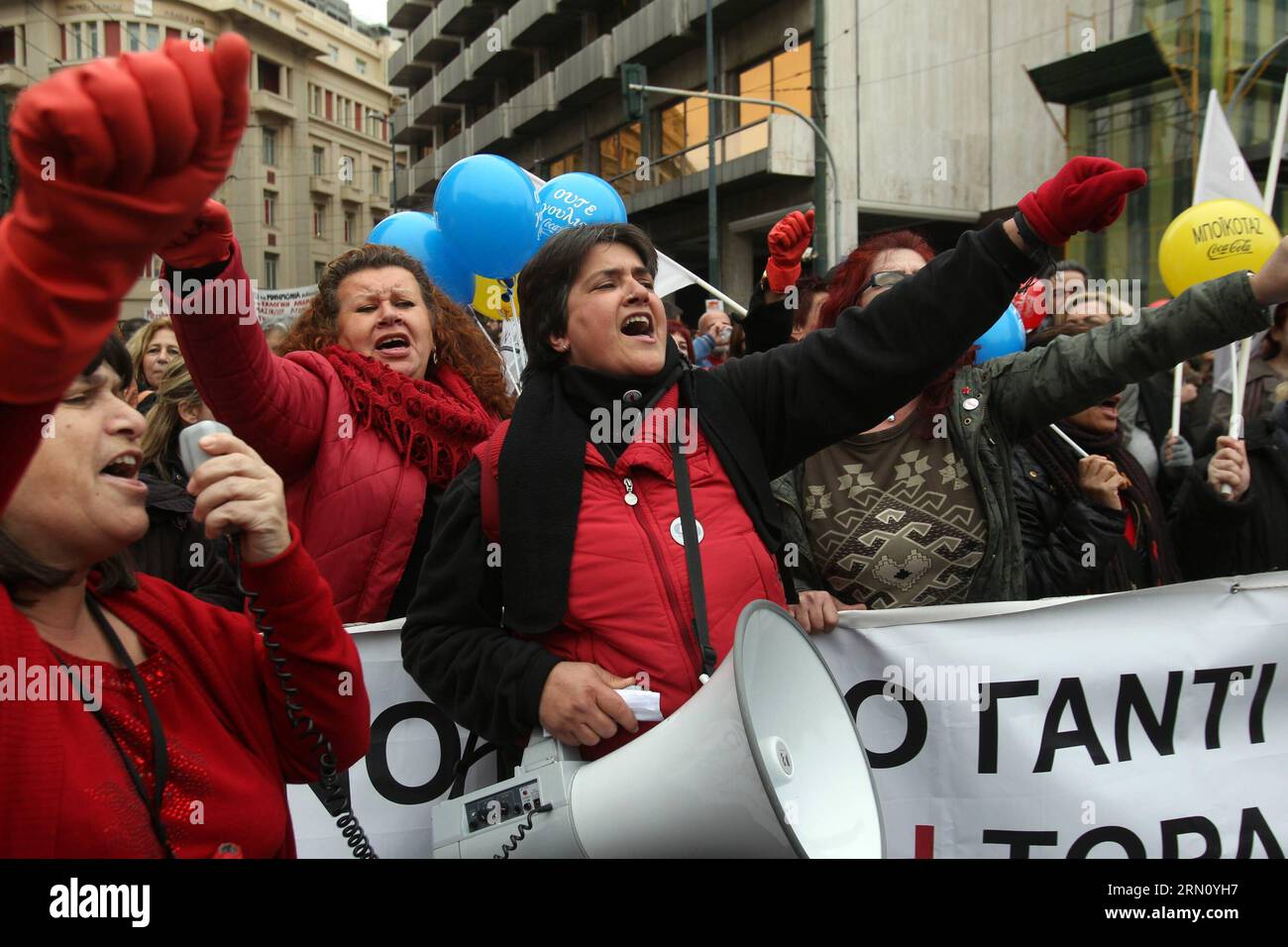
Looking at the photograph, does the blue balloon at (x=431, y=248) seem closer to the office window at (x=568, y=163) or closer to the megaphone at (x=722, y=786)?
the megaphone at (x=722, y=786)

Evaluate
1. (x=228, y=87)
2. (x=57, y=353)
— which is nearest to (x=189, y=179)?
(x=228, y=87)

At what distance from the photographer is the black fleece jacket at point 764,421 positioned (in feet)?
6.21

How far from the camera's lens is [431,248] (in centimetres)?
465

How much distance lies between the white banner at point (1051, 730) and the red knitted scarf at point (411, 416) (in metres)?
0.45

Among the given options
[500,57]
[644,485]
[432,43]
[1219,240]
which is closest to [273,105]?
[432,43]

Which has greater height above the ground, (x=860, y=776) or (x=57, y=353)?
(x=57, y=353)

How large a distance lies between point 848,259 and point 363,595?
1574 mm

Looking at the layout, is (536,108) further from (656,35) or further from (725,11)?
(725,11)

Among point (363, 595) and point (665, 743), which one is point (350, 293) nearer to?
point (363, 595)

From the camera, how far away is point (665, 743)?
162cm

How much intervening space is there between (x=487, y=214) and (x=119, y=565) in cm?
289

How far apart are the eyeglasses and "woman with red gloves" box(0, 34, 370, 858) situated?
1669mm

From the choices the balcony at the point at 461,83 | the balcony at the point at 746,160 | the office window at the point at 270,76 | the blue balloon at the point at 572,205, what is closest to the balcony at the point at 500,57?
the balcony at the point at 461,83

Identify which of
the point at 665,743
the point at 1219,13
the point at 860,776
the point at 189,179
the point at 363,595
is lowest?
the point at 860,776
